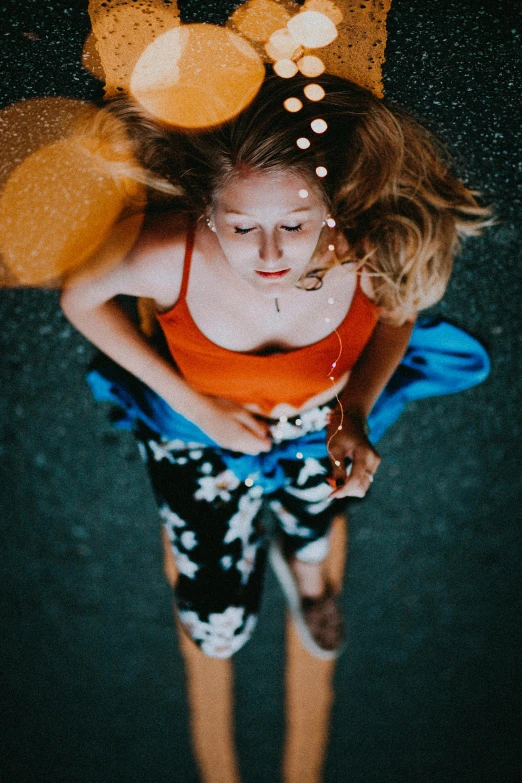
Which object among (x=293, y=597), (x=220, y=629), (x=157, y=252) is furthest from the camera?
(x=293, y=597)

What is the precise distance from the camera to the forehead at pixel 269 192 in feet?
1.94

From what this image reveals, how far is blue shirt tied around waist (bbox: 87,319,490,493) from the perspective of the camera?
0.85m

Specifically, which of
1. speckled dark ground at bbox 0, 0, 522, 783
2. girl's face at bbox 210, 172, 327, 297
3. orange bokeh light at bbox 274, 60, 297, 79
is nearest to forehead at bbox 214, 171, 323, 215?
girl's face at bbox 210, 172, 327, 297

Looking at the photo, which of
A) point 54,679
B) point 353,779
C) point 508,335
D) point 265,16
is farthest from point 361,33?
point 353,779

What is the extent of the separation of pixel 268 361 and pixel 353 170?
259mm

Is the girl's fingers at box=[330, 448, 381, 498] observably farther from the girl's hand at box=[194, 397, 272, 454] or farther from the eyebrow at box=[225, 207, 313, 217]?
the eyebrow at box=[225, 207, 313, 217]

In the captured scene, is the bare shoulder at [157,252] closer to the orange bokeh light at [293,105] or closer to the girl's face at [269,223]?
the girl's face at [269,223]

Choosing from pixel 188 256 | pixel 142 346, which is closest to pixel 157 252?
pixel 188 256

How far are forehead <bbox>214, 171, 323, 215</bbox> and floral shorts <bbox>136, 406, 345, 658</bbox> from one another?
1.08 ft

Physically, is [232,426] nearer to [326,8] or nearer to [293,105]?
[293,105]

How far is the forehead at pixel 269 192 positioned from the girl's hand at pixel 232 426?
300 mm

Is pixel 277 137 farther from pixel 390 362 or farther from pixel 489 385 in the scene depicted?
pixel 489 385

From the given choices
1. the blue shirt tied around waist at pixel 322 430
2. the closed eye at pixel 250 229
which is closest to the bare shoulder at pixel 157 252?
the closed eye at pixel 250 229

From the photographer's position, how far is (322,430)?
844mm
